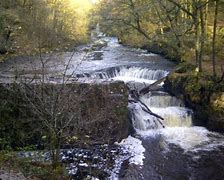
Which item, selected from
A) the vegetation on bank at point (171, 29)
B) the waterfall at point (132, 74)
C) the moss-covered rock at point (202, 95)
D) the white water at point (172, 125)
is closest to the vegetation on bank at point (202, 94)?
the moss-covered rock at point (202, 95)

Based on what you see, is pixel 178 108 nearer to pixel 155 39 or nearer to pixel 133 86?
pixel 133 86

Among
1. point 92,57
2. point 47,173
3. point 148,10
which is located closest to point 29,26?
point 92,57

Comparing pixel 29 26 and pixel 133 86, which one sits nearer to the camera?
pixel 133 86

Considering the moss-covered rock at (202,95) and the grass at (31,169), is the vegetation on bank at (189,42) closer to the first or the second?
the moss-covered rock at (202,95)

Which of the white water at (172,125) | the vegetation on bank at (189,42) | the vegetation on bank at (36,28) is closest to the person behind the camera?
the white water at (172,125)

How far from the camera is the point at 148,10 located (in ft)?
97.3

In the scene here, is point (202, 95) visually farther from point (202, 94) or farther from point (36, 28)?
point (36, 28)

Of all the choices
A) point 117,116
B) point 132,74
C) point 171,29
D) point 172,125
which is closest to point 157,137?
point 172,125

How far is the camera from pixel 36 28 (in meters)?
31.6

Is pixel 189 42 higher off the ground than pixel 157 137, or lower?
higher

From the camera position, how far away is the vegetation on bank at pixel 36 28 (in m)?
28.6

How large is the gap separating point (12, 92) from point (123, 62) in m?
12.7

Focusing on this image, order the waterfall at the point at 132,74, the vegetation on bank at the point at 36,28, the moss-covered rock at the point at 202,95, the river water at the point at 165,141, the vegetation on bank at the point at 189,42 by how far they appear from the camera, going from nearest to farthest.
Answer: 1. the river water at the point at 165,141
2. the moss-covered rock at the point at 202,95
3. the vegetation on bank at the point at 189,42
4. the waterfall at the point at 132,74
5. the vegetation on bank at the point at 36,28

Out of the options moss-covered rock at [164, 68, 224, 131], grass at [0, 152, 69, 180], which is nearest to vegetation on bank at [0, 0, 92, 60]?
moss-covered rock at [164, 68, 224, 131]
